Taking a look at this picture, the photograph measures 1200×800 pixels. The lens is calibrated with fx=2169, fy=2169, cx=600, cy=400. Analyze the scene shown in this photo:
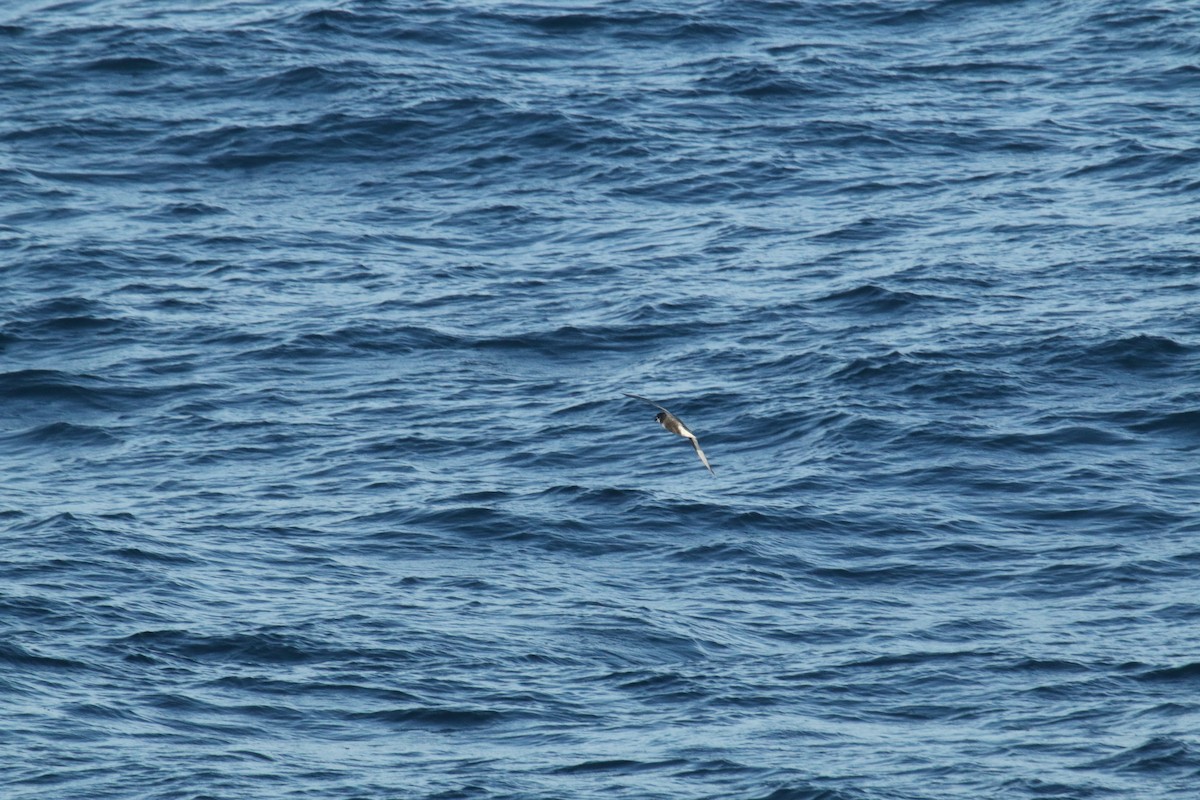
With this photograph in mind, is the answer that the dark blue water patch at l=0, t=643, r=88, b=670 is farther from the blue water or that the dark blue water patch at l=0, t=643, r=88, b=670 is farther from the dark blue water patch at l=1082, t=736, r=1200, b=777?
the dark blue water patch at l=1082, t=736, r=1200, b=777

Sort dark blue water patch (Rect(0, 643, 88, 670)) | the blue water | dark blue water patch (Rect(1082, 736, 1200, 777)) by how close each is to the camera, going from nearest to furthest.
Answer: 1. dark blue water patch (Rect(1082, 736, 1200, 777))
2. the blue water
3. dark blue water patch (Rect(0, 643, 88, 670))

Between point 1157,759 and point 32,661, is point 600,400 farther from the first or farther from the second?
point 1157,759

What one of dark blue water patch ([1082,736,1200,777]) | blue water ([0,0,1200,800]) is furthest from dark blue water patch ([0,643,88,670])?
dark blue water patch ([1082,736,1200,777])

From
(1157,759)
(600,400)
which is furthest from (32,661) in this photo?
(1157,759)

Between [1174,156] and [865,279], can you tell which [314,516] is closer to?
[865,279]

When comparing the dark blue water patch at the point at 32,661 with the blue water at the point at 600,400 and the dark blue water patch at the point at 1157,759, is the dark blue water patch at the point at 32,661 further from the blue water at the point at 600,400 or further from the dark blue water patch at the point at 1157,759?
the dark blue water patch at the point at 1157,759

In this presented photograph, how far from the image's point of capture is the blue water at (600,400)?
105 ft

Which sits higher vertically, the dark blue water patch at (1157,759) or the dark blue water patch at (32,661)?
the dark blue water patch at (32,661)

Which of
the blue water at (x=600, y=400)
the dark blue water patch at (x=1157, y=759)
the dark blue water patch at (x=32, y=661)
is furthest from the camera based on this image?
the dark blue water patch at (x=32, y=661)

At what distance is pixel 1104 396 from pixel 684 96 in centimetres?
1823

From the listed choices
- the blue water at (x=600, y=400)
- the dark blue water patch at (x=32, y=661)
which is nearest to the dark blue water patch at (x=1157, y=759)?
the blue water at (x=600, y=400)

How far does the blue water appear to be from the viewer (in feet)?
105

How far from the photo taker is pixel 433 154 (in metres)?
53.2

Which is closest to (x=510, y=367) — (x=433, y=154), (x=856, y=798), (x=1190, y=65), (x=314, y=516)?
(x=314, y=516)
